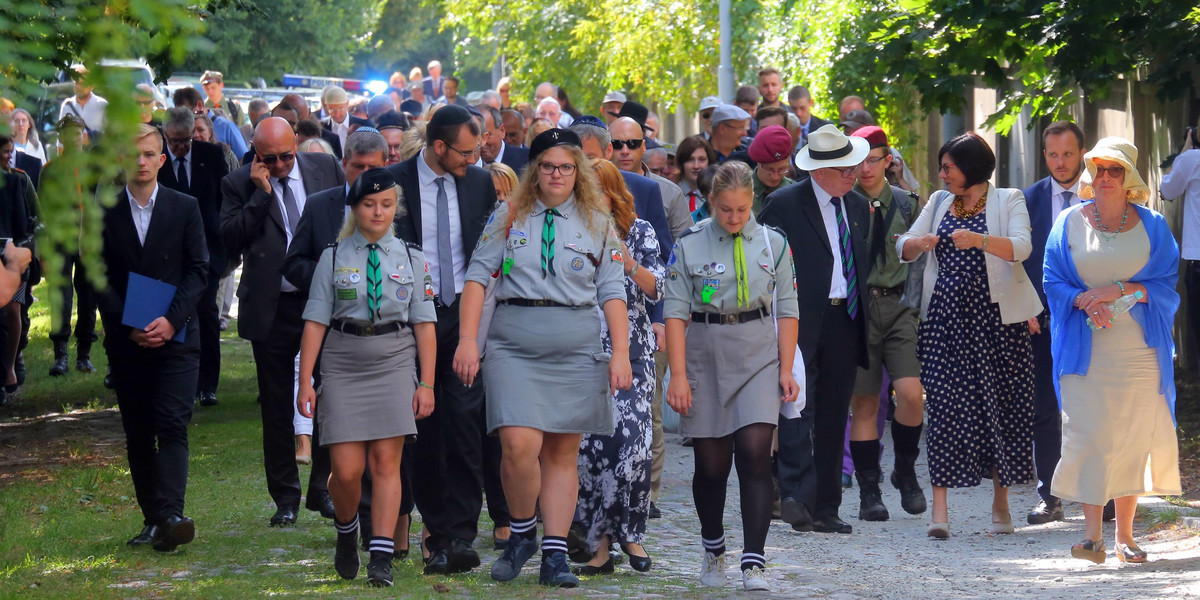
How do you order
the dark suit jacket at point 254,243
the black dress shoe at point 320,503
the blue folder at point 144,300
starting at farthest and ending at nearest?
1. the dark suit jacket at point 254,243
2. the black dress shoe at point 320,503
3. the blue folder at point 144,300

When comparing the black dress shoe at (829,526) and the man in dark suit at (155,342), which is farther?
the black dress shoe at (829,526)

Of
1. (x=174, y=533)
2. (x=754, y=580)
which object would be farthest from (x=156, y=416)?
(x=754, y=580)

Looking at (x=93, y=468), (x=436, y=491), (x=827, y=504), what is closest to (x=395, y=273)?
(x=436, y=491)

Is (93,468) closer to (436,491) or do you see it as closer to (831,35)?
(436,491)

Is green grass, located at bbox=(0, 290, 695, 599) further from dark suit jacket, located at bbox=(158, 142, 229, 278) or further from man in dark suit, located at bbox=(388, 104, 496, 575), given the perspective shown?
dark suit jacket, located at bbox=(158, 142, 229, 278)

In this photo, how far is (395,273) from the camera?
22.5 feet

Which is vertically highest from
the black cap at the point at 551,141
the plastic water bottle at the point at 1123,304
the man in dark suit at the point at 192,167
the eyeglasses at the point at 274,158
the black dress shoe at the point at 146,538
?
the man in dark suit at the point at 192,167

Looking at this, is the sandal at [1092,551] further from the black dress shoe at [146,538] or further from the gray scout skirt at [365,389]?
the black dress shoe at [146,538]

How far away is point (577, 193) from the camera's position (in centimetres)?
705

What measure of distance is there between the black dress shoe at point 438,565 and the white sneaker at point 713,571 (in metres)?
1.15

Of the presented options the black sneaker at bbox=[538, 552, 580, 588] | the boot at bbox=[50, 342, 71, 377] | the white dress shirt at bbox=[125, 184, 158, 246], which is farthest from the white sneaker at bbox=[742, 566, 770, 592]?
the boot at bbox=[50, 342, 71, 377]

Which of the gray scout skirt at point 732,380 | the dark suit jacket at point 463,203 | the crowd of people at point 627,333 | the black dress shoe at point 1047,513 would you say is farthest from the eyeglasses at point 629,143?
the black dress shoe at point 1047,513

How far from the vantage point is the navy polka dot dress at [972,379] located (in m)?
8.68

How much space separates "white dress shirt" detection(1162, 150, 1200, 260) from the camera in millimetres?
10492
